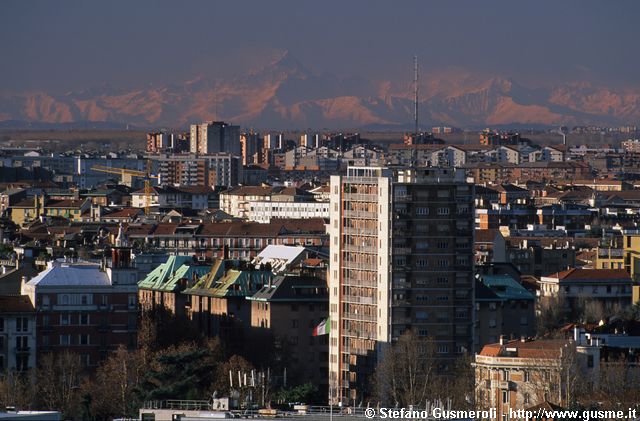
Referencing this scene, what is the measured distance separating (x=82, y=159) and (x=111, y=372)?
14678 cm

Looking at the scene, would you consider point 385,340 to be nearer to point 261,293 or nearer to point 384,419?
point 261,293

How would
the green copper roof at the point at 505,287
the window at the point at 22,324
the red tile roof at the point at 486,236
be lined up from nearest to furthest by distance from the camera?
the window at the point at 22,324 → the green copper roof at the point at 505,287 → the red tile roof at the point at 486,236

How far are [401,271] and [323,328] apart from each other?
276cm

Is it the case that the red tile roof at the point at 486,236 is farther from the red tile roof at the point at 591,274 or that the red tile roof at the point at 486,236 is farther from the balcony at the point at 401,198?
the balcony at the point at 401,198

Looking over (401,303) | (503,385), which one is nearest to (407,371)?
(401,303)

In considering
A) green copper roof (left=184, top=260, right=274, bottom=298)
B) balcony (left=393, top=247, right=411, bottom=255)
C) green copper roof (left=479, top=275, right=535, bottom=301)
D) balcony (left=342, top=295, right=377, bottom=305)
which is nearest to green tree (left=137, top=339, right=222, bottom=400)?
balcony (left=342, top=295, right=377, bottom=305)

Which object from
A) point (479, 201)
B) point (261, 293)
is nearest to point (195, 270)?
point (261, 293)

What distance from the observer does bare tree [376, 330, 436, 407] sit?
A: 47219mm

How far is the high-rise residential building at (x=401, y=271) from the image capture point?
5406 centimetres

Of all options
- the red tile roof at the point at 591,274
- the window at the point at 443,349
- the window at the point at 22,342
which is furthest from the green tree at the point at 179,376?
the red tile roof at the point at 591,274

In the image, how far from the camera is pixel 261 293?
59375mm

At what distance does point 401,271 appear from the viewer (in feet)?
179

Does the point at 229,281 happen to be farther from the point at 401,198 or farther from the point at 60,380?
the point at 60,380

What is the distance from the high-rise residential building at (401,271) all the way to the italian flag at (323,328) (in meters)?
0.29
